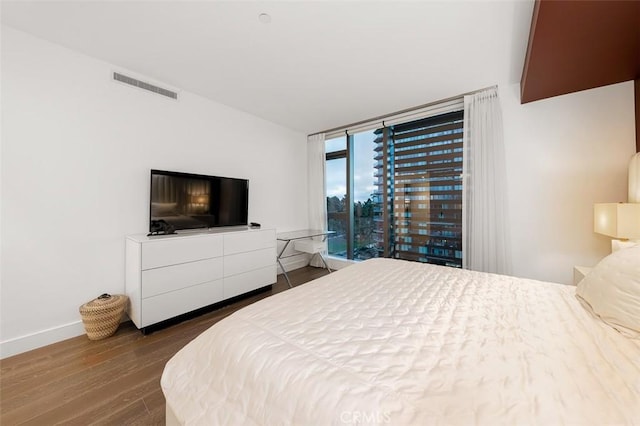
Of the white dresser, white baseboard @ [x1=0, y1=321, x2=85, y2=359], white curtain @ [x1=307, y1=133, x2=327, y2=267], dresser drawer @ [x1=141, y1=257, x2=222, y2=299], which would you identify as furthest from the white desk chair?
white baseboard @ [x1=0, y1=321, x2=85, y2=359]

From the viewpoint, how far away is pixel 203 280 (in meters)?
2.48

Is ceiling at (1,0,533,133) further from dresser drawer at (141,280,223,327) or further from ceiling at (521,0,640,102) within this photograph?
dresser drawer at (141,280,223,327)

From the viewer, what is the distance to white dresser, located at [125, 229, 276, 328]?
211 centimetres

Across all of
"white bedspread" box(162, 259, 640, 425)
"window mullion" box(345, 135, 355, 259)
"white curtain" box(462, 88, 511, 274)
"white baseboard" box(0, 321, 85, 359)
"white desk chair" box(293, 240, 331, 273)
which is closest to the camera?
"white bedspread" box(162, 259, 640, 425)

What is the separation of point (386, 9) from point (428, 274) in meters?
1.93

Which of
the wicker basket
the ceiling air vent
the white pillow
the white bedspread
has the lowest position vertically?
the wicker basket

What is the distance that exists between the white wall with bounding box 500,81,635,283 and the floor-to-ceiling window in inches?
23.3

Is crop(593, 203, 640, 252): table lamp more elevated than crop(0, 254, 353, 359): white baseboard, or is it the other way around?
crop(593, 203, 640, 252): table lamp

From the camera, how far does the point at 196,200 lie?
2766 mm

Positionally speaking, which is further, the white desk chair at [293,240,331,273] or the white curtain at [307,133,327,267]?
the white curtain at [307,133,327,267]

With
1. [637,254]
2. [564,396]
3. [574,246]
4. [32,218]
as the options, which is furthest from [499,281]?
[32,218]

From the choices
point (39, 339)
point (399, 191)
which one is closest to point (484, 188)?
point (399, 191)

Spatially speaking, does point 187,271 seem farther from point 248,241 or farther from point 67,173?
point 67,173

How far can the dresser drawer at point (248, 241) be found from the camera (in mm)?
2713
